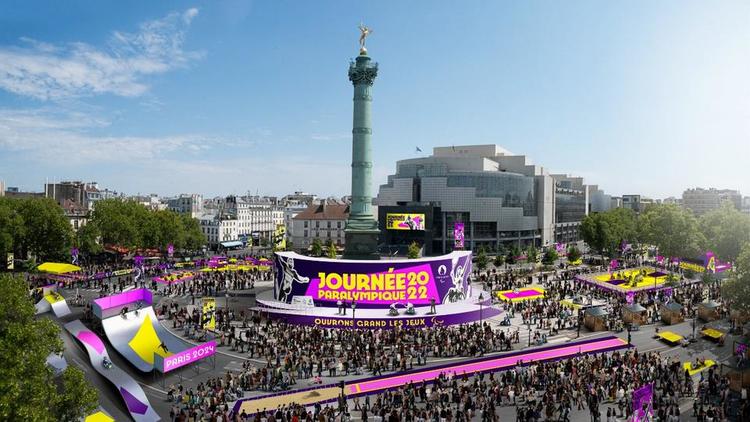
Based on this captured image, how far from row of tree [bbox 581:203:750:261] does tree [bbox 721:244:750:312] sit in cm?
1363

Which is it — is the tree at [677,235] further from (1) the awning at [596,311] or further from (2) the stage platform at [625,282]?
(1) the awning at [596,311]

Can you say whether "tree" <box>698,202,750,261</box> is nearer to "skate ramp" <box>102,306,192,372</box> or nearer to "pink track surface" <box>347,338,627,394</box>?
"pink track surface" <box>347,338,627,394</box>

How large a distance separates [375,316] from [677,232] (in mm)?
50408

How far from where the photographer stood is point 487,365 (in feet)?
101

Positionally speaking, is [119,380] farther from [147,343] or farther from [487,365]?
[487,365]

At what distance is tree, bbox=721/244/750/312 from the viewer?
34438 millimetres

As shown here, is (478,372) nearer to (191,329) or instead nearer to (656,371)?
(656,371)

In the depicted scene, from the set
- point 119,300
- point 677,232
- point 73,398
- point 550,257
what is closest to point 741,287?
point 73,398

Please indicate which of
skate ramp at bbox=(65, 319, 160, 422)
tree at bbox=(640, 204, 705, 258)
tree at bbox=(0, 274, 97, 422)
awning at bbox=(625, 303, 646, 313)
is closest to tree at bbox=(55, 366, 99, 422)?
tree at bbox=(0, 274, 97, 422)

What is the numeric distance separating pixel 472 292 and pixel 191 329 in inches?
1093

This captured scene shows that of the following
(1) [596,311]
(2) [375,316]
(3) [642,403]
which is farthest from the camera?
(2) [375,316]

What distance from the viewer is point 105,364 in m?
27.2

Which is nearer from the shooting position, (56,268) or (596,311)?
(596,311)

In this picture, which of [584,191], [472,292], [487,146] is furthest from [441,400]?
[584,191]
